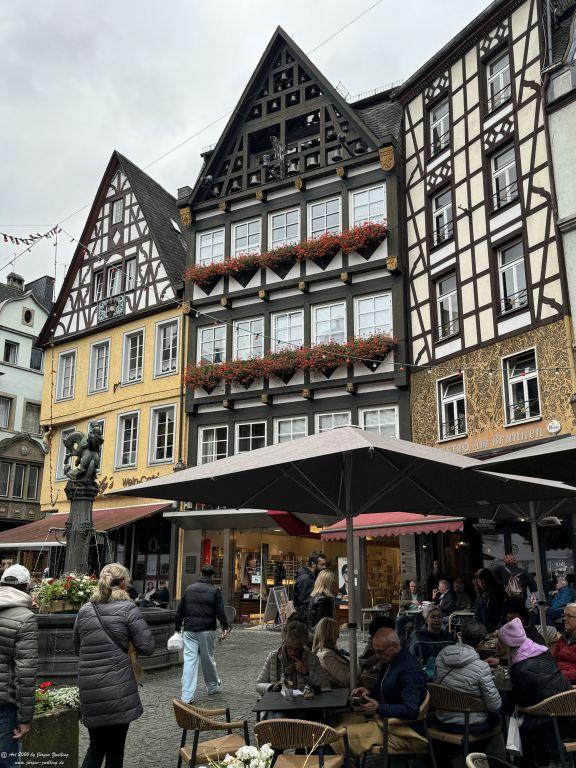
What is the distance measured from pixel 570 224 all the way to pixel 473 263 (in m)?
2.81

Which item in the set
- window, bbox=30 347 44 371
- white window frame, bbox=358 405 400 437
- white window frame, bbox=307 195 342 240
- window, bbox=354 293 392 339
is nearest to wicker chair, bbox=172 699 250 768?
white window frame, bbox=358 405 400 437

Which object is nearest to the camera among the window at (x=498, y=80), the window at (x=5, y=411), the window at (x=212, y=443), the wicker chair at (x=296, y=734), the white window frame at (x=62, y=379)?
the wicker chair at (x=296, y=734)

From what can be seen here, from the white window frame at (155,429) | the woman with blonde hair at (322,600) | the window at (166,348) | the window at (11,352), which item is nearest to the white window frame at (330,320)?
the window at (166,348)

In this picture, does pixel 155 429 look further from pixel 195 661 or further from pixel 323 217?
pixel 195 661

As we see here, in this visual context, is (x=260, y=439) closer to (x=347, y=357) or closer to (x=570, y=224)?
(x=347, y=357)

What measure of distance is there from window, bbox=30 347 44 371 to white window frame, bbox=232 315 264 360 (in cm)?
1822

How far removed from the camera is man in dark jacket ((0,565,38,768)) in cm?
476

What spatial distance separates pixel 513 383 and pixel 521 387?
0.75 ft

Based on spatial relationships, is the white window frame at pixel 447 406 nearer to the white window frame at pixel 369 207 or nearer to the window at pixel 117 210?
the white window frame at pixel 369 207

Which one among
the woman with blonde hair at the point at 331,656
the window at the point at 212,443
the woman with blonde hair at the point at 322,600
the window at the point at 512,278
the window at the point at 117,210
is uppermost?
the window at the point at 117,210

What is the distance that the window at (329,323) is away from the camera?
2078cm

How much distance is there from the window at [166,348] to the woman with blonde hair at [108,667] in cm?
1881

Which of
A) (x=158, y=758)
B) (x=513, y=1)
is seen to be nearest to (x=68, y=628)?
(x=158, y=758)

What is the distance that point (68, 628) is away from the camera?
34.9 ft
